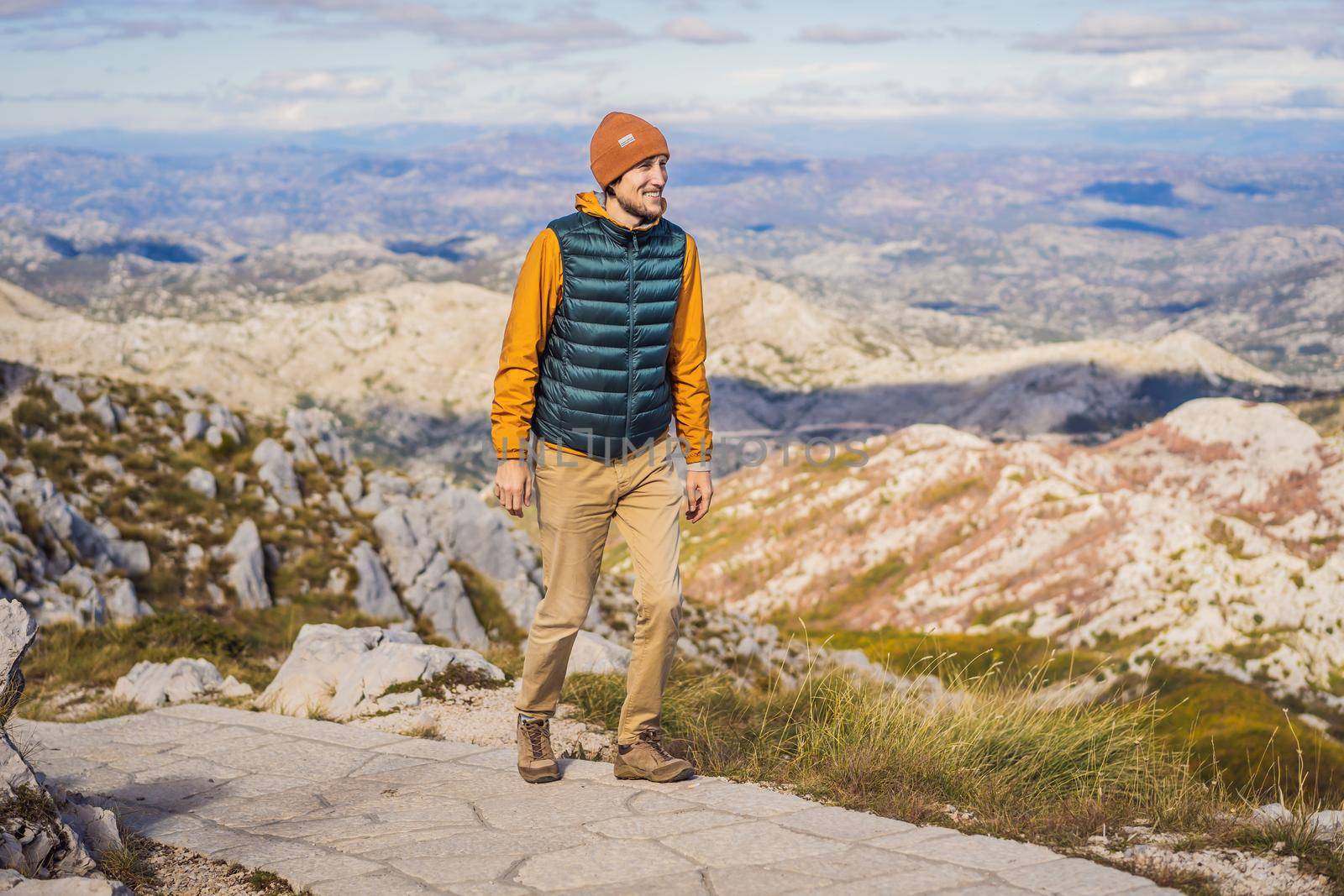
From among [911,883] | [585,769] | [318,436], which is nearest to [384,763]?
[585,769]

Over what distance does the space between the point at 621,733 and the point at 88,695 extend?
8867 millimetres

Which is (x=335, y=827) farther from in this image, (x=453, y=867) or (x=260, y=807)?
(x=453, y=867)

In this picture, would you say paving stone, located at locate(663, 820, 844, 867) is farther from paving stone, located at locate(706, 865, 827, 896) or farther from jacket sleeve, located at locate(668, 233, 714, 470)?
jacket sleeve, located at locate(668, 233, 714, 470)

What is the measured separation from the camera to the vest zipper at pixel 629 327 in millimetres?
6703

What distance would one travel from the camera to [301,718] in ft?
31.9

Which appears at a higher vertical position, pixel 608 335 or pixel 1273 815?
pixel 608 335

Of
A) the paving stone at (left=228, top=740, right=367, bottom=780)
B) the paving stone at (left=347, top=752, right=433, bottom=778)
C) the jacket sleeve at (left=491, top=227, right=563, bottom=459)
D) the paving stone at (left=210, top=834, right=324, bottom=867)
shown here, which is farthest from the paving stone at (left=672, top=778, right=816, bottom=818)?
the paving stone at (left=228, top=740, right=367, bottom=780)

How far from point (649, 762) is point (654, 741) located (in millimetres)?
196

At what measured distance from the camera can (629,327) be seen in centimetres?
676

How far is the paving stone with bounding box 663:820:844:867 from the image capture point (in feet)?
19.0

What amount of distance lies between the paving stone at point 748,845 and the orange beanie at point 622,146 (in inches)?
169

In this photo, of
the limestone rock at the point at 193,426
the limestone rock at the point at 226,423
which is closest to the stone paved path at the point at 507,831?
the limestone rock at the point at 193,426

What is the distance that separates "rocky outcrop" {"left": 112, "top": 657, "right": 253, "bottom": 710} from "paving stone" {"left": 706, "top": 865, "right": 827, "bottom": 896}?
26.5 feet

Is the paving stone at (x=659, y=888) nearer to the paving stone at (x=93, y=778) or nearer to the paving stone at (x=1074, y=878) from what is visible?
the paving stone at (x=1074, y=878)
